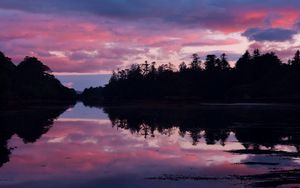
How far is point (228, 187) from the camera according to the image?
19.4 meters

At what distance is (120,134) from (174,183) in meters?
23.6

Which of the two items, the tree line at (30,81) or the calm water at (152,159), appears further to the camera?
the tree line at (30,81)

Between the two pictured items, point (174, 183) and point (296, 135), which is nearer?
point (174, 183)

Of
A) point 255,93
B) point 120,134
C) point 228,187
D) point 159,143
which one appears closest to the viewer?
point 228,187

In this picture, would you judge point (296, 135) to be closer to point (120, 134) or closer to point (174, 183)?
point (120, 134)

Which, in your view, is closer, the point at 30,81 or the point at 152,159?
the point at 152,159

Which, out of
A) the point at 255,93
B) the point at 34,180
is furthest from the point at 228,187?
the point at 255,93

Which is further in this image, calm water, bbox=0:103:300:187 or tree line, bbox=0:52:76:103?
tree line, bbox=0:52:76:103

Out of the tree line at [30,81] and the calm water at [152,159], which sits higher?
the tree line at [30,81]

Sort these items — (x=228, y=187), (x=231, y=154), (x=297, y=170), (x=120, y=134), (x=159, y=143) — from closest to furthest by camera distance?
(x=228, y=187), (x=297, y=170), (x=231, y=154), (x=159, y=143), (x=120, y=134)

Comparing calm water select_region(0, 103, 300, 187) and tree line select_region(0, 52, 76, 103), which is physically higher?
tree line select_region(0, 52, 76, 103)

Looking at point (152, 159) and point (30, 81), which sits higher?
point (30, 81)

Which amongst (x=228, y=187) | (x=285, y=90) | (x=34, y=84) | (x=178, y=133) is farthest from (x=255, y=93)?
(x=228, y=187)

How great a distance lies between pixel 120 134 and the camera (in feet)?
144
